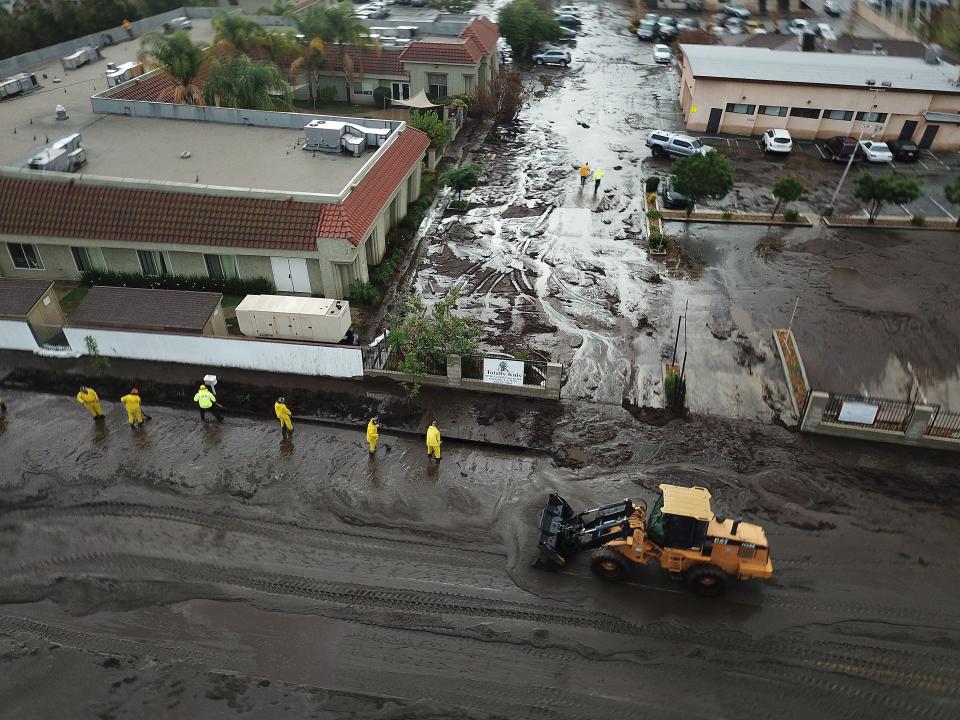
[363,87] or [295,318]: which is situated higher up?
[295,318]

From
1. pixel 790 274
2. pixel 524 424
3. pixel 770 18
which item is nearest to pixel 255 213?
pixel 524 424

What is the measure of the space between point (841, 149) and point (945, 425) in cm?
2545

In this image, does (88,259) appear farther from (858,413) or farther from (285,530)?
(858,413)

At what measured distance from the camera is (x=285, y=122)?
33000 millimetres

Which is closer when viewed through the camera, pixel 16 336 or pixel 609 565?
pixel 609 565

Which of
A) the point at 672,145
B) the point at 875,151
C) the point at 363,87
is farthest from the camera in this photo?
the point at 363,87

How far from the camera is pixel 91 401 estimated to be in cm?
2036

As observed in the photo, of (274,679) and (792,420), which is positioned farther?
(792,420)

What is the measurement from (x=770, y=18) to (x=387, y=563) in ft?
260

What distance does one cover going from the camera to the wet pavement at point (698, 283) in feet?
75.3

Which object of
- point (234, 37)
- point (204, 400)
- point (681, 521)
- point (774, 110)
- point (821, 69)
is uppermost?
point (234, 37)

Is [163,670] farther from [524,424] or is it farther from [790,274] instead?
[790,274]

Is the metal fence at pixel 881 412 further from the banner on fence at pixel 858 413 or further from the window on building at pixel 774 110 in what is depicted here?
the window on building at pixel 774 110

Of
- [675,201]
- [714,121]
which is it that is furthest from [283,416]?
[714,121]
